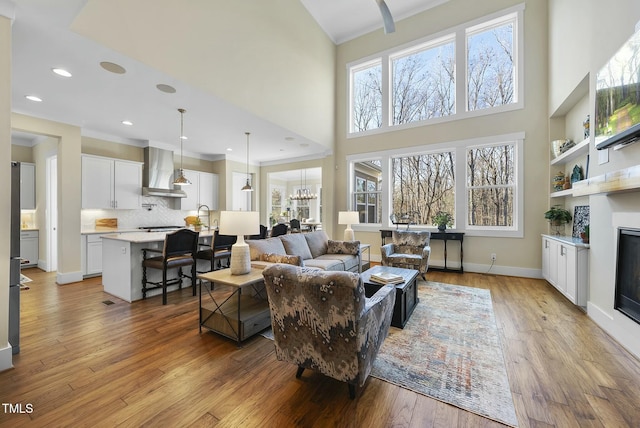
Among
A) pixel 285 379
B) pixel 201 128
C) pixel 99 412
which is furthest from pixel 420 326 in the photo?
pixel 201 128

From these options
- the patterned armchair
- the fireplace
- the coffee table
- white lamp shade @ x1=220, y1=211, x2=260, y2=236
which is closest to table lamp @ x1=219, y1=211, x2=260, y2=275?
white lamp shade @ x1=220, y1=211, x2=260, y2=236

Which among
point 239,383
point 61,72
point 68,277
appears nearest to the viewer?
point 239,383

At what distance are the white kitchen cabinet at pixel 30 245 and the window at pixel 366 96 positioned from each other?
7.66 meters

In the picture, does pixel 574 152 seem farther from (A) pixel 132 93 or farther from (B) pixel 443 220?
(A) pixel 132 93

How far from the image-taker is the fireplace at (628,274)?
2288 millimetres

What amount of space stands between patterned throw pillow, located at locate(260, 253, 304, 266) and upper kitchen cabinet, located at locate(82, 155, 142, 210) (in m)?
4.25

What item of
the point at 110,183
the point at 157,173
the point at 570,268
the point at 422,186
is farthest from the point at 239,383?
the point at 157,173

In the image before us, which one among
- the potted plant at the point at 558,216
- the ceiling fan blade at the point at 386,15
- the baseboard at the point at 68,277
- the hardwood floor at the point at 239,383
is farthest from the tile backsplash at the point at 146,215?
the potted plant at the point at 558,216

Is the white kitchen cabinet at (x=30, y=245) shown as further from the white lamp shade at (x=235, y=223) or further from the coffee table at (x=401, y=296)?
the coffee table at (x=401, y=296)

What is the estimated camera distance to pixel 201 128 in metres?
5.11

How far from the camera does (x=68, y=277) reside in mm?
4484

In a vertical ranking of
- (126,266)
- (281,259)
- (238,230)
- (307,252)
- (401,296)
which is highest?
(238,230)

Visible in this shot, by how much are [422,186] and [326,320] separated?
5.11 meters

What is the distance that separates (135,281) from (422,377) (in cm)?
370
